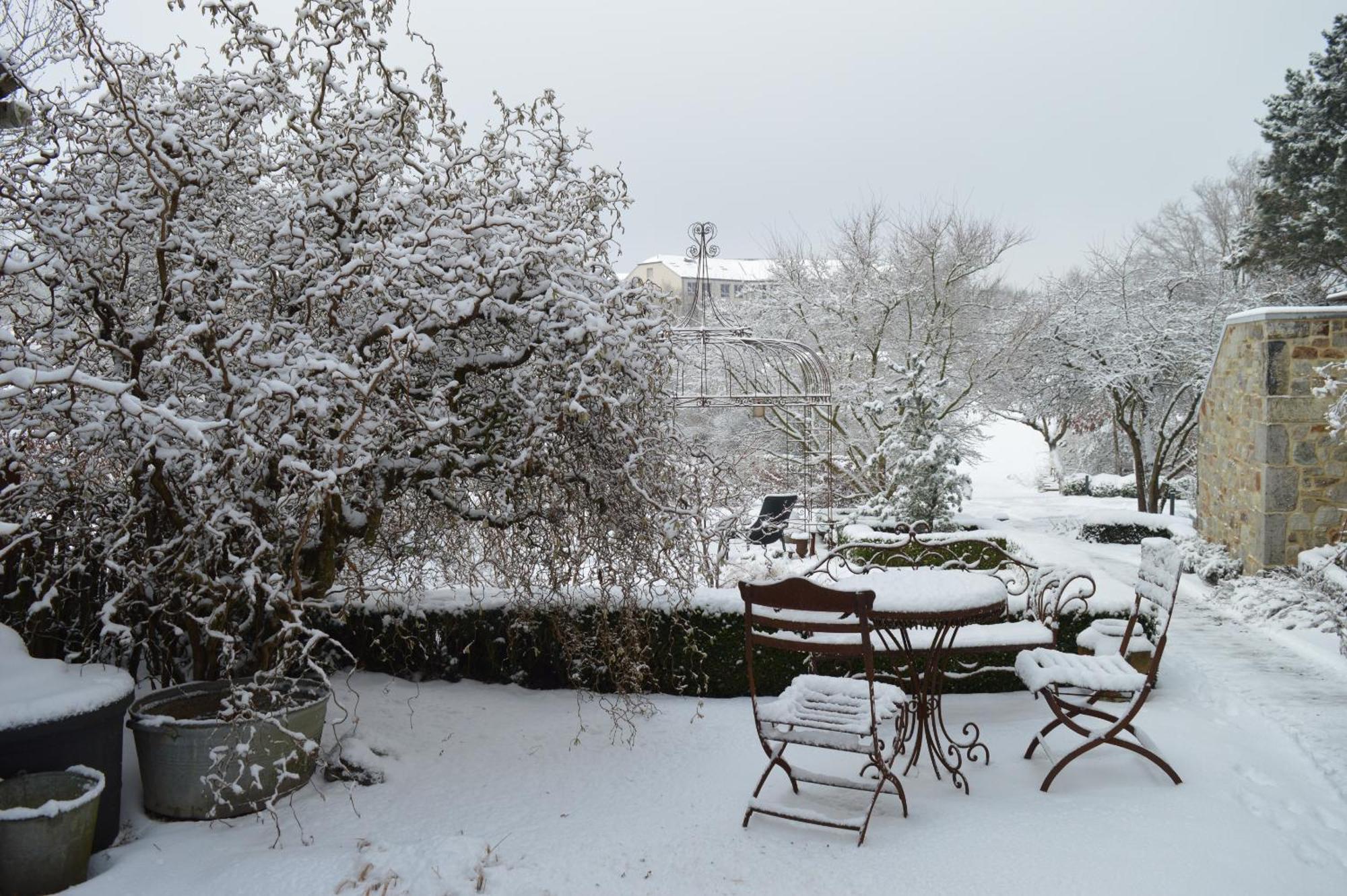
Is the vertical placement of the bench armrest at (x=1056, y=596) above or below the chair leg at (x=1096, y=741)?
above

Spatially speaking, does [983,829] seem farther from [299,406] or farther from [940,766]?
[299,406]

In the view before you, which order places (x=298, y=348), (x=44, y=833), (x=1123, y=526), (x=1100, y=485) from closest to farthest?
(x=44, y=833)
(x=298, y=348)
(x=1123, y=526)
(x=1100, y=485)

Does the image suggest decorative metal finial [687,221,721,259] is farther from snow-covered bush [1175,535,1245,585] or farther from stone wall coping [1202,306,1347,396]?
snow-covered bush [1175,535,1245,585]

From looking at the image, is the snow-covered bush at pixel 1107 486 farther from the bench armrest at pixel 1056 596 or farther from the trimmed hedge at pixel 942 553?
the bench armrest at pixel 1056 596

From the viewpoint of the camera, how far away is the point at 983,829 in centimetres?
310

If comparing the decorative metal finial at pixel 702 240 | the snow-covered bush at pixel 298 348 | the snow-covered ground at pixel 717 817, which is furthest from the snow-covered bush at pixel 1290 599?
the decorative metal finial at pixel 702 240

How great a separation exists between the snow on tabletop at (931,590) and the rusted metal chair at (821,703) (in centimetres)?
23

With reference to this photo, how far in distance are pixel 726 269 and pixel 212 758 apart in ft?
61.2

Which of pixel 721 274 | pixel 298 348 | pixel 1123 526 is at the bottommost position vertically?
pixel 1123 526

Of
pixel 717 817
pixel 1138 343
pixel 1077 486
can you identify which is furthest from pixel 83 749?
pixel 1077 486

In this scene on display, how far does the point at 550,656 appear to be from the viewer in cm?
484

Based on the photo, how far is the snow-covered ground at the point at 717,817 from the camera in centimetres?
275

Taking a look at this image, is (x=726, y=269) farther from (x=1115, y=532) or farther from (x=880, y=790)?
(x=880, y=790)

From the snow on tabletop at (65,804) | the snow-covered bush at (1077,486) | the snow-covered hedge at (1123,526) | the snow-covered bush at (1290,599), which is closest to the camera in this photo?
the snow on tabletop at (65,804)
